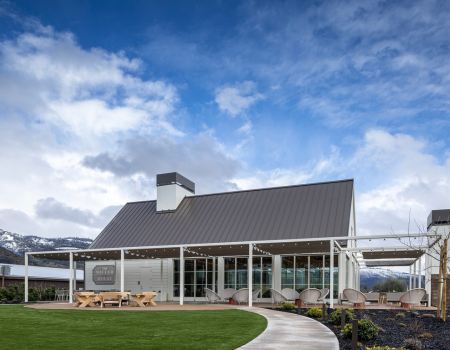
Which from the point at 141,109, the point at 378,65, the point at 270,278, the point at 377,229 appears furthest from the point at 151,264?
the point at 377,229

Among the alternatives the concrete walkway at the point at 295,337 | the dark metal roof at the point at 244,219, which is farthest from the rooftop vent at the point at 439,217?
the concrete walkway at the point at 295,337

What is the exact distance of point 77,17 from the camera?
1537cm

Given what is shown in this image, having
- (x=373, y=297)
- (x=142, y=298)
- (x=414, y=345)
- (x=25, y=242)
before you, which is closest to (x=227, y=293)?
(x=142, y=298)

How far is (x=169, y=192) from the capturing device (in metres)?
24.0

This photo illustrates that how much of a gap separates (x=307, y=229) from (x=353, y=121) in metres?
5.78

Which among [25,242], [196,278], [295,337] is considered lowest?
[25,242]

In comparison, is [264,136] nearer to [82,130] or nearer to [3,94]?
[82,130]

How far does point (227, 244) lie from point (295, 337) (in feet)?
29.5

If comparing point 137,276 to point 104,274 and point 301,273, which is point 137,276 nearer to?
point 104,274

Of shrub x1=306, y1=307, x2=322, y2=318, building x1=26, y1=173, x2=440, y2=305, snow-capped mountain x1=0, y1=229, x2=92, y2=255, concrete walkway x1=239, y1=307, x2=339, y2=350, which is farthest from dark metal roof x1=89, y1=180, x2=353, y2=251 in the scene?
snow-capped mountain x1=0, y1=229, x2=92, y2=255

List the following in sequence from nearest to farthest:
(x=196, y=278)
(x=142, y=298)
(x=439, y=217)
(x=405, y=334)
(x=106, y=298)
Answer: (x=405, y=334)
(x=106, y=298)
(x=142, y=298)
(x=196, y=278)
(x=439, y=217)

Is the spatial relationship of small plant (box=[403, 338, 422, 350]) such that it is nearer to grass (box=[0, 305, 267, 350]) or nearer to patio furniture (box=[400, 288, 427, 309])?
grass (box=[0, 305, 267, 350])

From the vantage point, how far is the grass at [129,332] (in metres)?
6.91

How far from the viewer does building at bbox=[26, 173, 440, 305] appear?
18.0 meters
